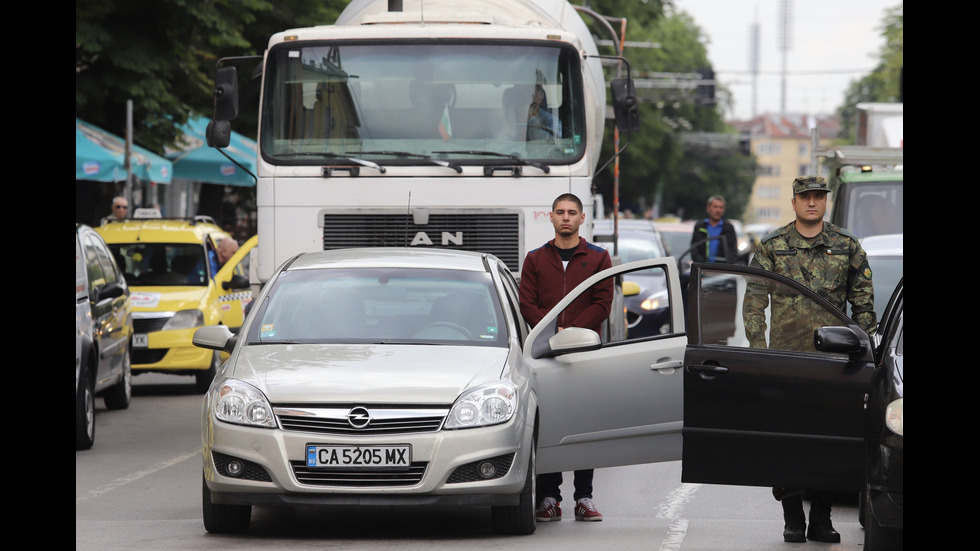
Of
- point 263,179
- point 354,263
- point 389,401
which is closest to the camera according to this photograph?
point 389,401

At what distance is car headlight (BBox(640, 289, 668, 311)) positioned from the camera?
61.1 feet

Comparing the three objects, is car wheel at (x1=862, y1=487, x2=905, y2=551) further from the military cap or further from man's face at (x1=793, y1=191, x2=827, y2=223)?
the military cap

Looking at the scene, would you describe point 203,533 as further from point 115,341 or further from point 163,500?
point 115,341

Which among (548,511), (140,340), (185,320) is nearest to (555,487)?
(548,511)

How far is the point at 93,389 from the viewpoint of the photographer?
12.7 m

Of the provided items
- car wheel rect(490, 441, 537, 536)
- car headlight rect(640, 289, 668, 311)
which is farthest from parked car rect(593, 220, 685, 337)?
car wheel rect(490, 441, 537, 536)

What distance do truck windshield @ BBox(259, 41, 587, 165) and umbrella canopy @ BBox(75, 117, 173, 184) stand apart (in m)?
6.65

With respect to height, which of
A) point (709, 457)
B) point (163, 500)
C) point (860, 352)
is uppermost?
point (860, 352)

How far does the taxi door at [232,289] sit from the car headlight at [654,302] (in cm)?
463

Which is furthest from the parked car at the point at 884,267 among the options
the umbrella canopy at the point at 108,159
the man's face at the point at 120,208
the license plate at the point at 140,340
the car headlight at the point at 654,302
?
the man's face at the point at 120,208

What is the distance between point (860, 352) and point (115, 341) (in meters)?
8.18

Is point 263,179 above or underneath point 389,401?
above

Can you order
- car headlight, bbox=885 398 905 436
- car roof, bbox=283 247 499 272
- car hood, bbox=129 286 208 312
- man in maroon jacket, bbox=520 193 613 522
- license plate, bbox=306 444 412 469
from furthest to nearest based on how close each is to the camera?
car hood, bbox=129 286 208 312
man in maroon jacket, bbox=520 193 613 522
car roof, bbox=283 247 499 272
license plate, bbox=306 444 412 469
car headlight, bbox=885 398 905 436
